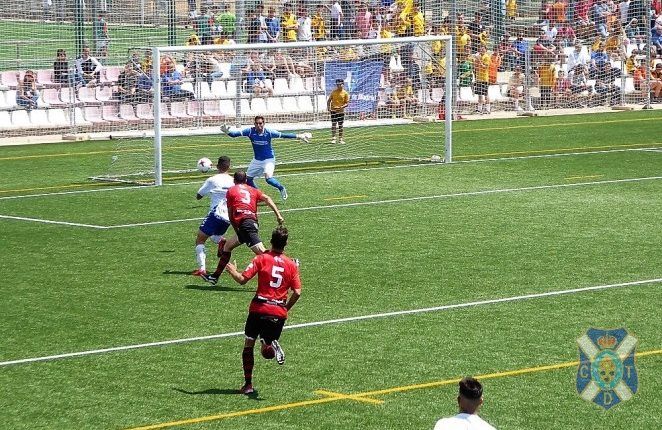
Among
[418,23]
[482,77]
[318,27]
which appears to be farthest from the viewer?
[482,77]

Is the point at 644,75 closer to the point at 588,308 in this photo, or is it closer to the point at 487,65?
the point at 487,65

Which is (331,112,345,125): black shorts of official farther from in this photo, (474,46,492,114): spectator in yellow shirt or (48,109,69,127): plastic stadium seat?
(474,46,492,114): spectator in yellow shirt

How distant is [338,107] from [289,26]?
19.6 feet

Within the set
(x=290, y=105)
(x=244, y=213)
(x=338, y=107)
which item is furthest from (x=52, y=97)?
(x=244, y=213)

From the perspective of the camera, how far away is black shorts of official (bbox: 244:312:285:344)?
12906mm

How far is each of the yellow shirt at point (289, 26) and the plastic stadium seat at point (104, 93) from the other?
5323 mm

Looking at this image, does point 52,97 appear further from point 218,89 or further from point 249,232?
point 249,232

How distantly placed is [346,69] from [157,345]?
20658 mm

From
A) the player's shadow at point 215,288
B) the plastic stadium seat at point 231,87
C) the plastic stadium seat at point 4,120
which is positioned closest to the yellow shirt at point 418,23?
the plastic stadium seat at point 231,87

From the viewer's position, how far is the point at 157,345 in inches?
602

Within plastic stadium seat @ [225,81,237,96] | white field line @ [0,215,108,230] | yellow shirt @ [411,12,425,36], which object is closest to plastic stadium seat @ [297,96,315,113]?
plastic stadium seat @ [225,81,237,96]

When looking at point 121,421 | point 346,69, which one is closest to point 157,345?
point 121,421

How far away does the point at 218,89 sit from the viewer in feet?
115

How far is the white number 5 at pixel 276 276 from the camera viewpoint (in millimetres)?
12930
